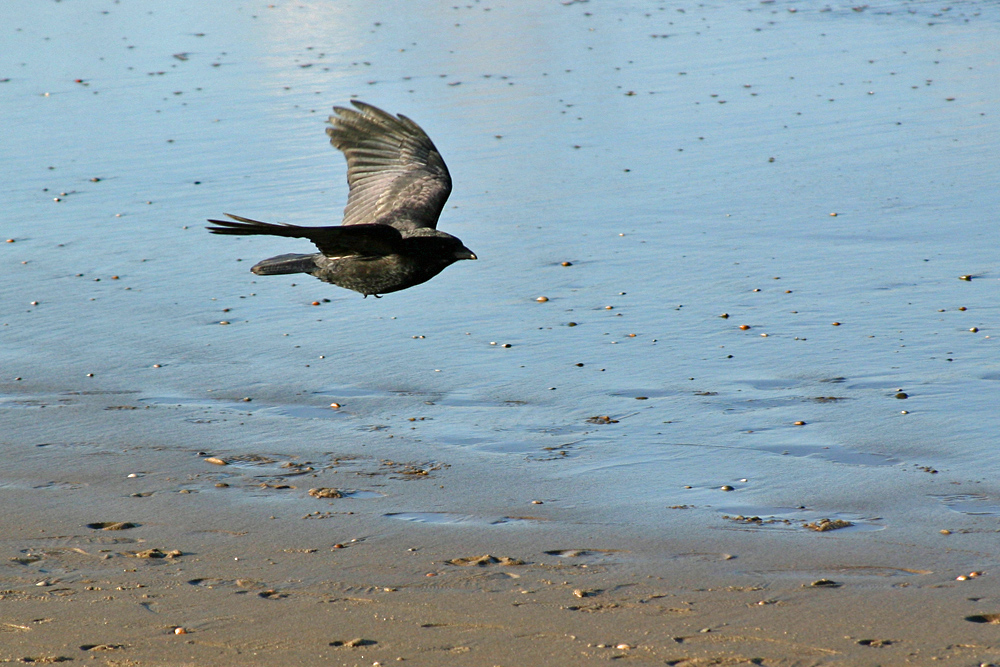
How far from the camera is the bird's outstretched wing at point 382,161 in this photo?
6016 mm

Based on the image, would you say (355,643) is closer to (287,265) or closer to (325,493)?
(325,493)

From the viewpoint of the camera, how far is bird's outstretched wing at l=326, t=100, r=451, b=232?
19.7ft

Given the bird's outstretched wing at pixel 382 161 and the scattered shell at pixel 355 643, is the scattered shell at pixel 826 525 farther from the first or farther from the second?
the bird's outstretched wing at pixel 382 161

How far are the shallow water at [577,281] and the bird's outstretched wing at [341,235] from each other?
1.24 m

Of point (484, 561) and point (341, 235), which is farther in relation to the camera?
point (484, 561)

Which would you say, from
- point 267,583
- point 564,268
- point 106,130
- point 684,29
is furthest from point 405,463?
point 684,29

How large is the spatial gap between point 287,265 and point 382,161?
3.13 feet

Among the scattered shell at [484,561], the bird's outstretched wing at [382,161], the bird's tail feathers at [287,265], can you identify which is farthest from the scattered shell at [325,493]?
the bird's outstretched wing at [382,161]

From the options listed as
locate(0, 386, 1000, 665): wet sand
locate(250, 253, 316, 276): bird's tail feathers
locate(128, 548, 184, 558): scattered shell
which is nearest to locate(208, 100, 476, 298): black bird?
locate(250, 253, 316, 276): bird's tail feathers

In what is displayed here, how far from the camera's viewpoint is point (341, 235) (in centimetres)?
490

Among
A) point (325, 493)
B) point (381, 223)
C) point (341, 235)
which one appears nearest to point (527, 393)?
point (325, 493)

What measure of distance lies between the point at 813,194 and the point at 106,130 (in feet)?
23.8

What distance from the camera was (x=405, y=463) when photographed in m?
6.23

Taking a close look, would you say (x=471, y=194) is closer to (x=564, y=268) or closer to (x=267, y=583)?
(x=564, y=268)
